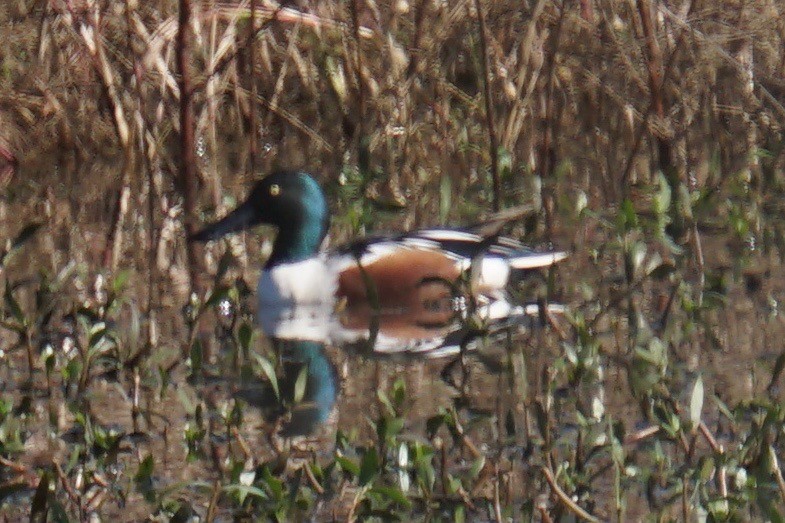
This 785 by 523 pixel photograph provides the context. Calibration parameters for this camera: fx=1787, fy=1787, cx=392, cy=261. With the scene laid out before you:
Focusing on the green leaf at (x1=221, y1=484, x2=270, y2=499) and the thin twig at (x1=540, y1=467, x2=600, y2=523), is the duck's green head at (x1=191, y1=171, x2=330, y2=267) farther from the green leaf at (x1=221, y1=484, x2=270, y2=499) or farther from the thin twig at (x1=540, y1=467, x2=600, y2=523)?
the thin twig at (x1=540, y1=467, x2=600, y2=523)

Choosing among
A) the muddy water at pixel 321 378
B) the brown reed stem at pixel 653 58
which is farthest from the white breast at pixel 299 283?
the brown reed stem at pixel 653 58

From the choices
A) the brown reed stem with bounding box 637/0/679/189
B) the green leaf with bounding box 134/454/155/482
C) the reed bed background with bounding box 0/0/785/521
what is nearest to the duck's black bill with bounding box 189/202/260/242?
the reed bed background with bounding box 0/0/785/521

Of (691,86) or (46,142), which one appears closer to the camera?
(691,86)

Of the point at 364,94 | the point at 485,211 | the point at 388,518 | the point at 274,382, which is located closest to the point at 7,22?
the point at 364,94

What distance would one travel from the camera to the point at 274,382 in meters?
3.98

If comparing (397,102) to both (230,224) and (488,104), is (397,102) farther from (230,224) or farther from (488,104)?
(488,104)

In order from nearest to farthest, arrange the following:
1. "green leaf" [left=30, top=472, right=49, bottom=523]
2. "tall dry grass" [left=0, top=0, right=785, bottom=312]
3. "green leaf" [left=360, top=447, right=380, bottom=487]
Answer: "green leaf" [left=360, top=447, right=380, bottom=487] < "green leaf" [left=30, top=472, right=49, bottom=523] < "tall dry grass" [left=0, top=0, right=785, bottom=312]

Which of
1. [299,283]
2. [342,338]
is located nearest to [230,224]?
[299,283]

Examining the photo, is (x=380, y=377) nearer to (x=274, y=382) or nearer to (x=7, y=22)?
(x=274, y=382)

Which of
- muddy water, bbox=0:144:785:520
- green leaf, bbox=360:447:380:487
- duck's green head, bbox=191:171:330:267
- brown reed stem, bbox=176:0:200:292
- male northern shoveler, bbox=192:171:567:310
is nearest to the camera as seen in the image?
green leaf, bbox=360:447:380:487

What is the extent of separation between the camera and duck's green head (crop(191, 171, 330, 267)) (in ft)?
24.7

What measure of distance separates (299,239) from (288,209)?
15cm

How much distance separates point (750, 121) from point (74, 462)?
5.94 metres

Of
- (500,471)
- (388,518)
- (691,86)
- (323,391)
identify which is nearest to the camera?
(388,518)
